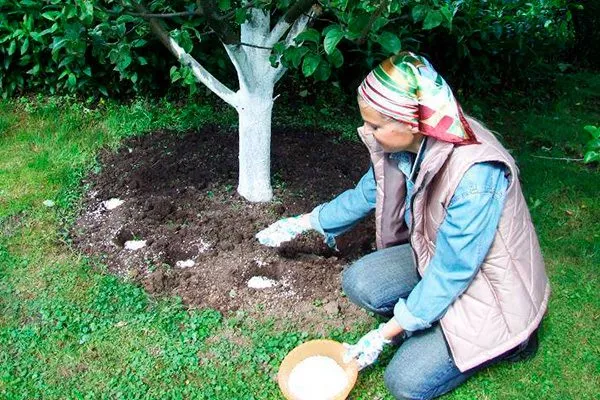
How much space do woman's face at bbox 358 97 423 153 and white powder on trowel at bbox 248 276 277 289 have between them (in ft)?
3.35

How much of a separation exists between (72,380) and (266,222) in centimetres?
122

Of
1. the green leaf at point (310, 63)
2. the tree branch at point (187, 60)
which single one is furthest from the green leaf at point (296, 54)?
the tree branch at point (187, 60)

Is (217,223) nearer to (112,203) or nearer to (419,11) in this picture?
(112,203)

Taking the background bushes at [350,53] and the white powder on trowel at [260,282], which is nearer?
the white powder on trowel at [260,282]

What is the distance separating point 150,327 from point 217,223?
2.42 feet

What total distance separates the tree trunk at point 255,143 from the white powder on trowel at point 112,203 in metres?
0.65

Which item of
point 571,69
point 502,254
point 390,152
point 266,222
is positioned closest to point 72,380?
point 266,222

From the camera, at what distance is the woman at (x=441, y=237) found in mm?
2104

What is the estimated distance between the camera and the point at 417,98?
2.08 m

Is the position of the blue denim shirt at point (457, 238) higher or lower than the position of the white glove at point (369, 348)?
higher

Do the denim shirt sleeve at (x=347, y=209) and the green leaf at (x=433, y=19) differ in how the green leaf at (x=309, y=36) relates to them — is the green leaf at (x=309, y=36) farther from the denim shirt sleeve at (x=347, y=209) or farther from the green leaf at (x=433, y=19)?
the denim shirt sleeve at (x=347, y=209)

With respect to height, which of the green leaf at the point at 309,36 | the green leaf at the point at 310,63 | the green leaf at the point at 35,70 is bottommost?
the green leaf at the point at 35,70

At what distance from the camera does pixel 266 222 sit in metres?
3.36

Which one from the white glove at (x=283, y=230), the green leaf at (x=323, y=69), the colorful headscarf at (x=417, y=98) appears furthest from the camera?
the white glove at (x=283, y=230)
